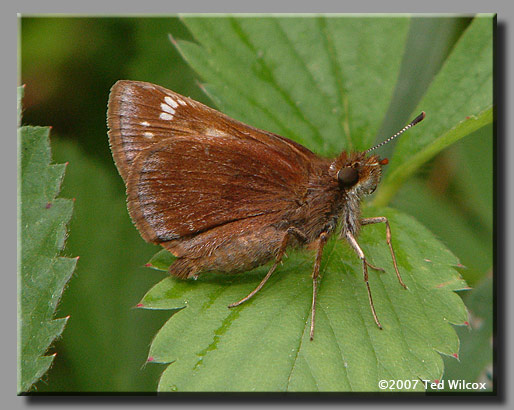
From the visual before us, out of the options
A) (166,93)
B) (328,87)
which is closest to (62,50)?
(166,93)

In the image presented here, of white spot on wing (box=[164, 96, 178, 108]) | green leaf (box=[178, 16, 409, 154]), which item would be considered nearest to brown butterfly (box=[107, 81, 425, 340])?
white spot on wing (box=[164, 96, 178, 108])

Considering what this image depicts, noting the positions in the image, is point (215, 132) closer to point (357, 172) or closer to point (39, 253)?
point (357, 172)

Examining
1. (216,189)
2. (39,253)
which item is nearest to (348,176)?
(216,189)

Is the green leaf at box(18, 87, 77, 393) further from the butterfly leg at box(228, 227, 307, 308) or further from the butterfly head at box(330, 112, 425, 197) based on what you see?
the butterfly head at box(330, 112, 425, 197)

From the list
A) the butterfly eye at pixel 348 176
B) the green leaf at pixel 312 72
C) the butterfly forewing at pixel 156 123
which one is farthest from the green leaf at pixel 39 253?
the butterfly eye at pixel 348 176

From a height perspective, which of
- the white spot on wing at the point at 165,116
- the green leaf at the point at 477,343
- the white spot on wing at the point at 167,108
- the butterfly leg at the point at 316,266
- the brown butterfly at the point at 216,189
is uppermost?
the white spot on wing at the point at 167,108

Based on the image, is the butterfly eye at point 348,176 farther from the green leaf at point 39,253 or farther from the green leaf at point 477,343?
the green leaf at point 39,253

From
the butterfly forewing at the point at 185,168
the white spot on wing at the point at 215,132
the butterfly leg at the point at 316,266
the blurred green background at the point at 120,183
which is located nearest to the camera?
the butterfly leg at the point at 316,266

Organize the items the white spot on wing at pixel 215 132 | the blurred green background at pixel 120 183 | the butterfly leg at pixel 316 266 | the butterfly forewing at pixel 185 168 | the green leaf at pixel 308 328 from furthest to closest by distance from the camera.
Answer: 1. the blurred green background at pixel 120 183
2. the white spot on wing at pixel 215 132
3. the butterfly forewing at pixel 185 168
4. the butterfly leg at pixel 316 266
5. the green leaf at pixel 308 328
